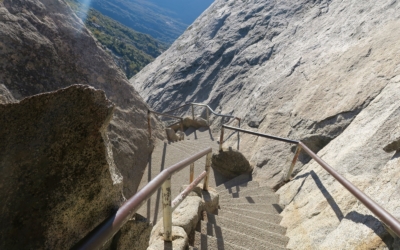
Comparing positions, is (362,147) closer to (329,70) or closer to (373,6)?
(329,70)

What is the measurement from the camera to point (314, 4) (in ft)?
42.3

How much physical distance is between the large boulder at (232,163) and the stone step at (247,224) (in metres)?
2.38

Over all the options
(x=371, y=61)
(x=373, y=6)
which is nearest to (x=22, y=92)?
(x=371, y=61)

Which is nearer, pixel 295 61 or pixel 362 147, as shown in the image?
pixel 362 147

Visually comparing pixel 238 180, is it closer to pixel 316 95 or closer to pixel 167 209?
pixel 316 95

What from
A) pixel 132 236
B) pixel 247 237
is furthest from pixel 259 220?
pixel 132 236

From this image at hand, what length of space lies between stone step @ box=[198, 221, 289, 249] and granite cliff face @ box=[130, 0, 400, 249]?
183 mm

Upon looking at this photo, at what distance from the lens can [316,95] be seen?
5855 millimetres

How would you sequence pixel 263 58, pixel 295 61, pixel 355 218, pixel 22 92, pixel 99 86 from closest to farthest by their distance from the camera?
1. pixel 355 218
2. pixel 22 92
3. pixel 99 86
4. pixel 295 61
5. pixel 263 58

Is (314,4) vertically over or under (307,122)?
over

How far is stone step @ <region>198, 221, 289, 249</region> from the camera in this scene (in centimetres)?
265

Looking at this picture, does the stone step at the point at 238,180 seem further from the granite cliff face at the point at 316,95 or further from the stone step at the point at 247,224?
the stone step at the point at 247,224

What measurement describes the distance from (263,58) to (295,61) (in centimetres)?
371

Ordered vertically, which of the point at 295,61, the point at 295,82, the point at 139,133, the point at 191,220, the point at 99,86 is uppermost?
the point at 295,61
